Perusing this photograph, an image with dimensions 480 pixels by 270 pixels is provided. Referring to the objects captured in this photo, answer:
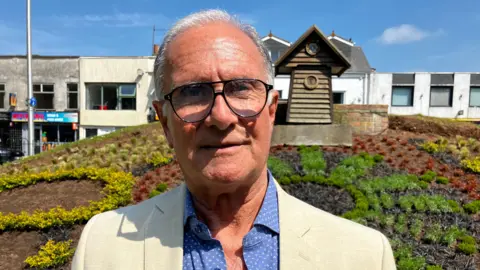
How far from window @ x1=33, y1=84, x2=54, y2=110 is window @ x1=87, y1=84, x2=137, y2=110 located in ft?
9.30

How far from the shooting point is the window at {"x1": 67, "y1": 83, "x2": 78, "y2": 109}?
88.4 ft

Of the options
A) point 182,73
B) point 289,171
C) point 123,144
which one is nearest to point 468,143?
point 289,171

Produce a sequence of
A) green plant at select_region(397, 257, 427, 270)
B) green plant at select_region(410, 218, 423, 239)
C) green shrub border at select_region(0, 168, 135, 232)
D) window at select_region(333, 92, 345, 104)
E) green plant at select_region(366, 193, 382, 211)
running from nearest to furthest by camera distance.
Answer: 1. green plant at select_region(397, 257, 427, 270)
2. green plant at select_region(410, 218, 423, 239)
3. green shrub border at select_region(0, 168, 135, 232)
4. green plant at select_region(366, 193, 382, 211)
5. window at select_region(333, 92, 345, 104)

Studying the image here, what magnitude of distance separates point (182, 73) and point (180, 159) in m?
0.37

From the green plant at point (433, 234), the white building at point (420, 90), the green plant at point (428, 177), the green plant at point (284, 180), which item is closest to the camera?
the green plant at point (433, 234)

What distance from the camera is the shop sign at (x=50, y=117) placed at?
26297 millimetres

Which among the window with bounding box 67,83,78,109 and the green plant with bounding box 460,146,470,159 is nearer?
the green plant with bounding box 460,146,470,159

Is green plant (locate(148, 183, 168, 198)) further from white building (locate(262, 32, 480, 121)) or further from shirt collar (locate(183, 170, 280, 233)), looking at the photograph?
white building (locate(262, 32, 480, 121))

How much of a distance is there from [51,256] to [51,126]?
2505 cm

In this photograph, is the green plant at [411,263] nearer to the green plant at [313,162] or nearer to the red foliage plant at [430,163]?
the green plant at [313,162]

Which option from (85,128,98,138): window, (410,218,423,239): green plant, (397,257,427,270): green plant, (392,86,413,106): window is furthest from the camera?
(392,86,413,106): window

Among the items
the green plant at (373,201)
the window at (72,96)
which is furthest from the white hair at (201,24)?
the window at (72,96)

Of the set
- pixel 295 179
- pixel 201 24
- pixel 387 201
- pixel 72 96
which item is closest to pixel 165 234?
pixel 201 24

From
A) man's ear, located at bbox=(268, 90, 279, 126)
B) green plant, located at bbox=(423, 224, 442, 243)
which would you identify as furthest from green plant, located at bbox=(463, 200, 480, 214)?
man's ear, located at bbox=(268, 90, 279, 126)
